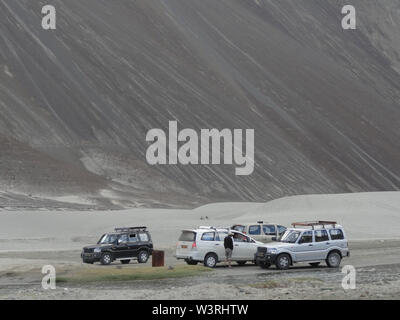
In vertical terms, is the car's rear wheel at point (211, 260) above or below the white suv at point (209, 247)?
below

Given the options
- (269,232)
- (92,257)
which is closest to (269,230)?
(269,232)

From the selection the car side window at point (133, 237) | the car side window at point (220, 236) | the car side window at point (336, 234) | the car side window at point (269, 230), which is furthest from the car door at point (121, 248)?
the car side window at point (336, 234)

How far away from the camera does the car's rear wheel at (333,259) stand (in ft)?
93.6

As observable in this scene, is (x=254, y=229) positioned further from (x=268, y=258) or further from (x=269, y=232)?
(x=268, y=258)

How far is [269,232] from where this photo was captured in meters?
34.4

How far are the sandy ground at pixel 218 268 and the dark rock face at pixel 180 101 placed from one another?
1736 centimetres

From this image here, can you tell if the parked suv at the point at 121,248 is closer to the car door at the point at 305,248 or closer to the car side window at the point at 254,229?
the car side window at the point at 254,229

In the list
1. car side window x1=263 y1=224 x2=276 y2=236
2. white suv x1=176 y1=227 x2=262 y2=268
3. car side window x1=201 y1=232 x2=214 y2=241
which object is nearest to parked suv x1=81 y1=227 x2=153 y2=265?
white suv x1=176 y1=227 x2=262 y2=268

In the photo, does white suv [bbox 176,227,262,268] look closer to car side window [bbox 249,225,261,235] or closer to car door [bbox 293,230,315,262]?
car door [bbox 293,230,315,262]

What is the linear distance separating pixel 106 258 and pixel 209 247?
4.45 meters

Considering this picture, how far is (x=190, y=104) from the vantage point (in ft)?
289
